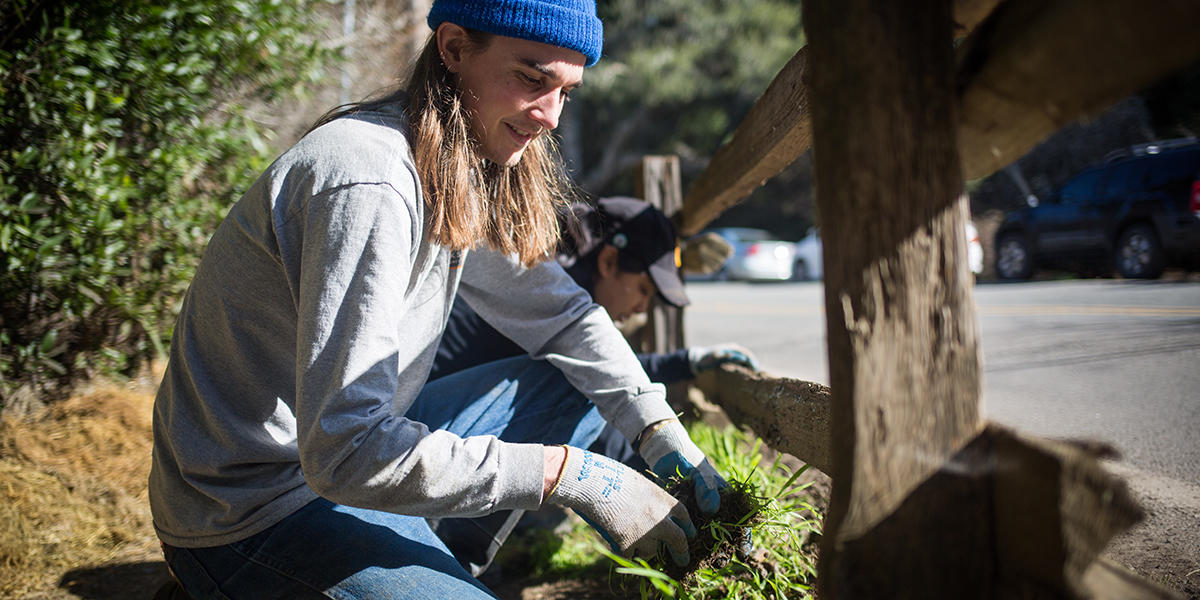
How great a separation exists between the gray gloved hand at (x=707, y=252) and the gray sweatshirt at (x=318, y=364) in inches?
91.8

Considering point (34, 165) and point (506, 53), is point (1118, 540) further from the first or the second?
point (34, 165)

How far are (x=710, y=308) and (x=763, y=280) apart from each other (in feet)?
19.8

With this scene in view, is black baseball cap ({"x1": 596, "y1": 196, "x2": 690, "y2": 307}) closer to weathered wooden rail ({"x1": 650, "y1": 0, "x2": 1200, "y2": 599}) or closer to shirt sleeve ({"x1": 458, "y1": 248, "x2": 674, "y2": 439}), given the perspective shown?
shirt sleeve ({"x1": 458, "y1": 248, "x2": 674, "y2": 439})

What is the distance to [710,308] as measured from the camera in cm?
938

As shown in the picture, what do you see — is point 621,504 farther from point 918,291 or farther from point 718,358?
point 718,358

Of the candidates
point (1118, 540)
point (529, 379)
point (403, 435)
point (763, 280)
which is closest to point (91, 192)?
point (529, 379)

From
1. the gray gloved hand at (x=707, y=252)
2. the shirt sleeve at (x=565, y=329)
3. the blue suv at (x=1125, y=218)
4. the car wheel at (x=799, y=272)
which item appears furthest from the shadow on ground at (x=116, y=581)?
the car wheel at (x=799, y=272)

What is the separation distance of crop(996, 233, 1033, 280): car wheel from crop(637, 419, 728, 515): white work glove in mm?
9998

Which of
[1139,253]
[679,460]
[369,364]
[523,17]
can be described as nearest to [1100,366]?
[679,460]

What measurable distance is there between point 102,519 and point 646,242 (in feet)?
7.62

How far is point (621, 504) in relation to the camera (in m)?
1.58

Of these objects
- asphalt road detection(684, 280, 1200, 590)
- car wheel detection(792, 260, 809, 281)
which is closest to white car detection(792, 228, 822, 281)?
car wheel detection(792, 260, 809, 281)

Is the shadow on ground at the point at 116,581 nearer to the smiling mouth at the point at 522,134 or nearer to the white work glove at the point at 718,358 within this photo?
the smiling mouth at the point at 522,134

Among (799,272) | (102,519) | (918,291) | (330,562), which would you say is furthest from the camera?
(799,272)
